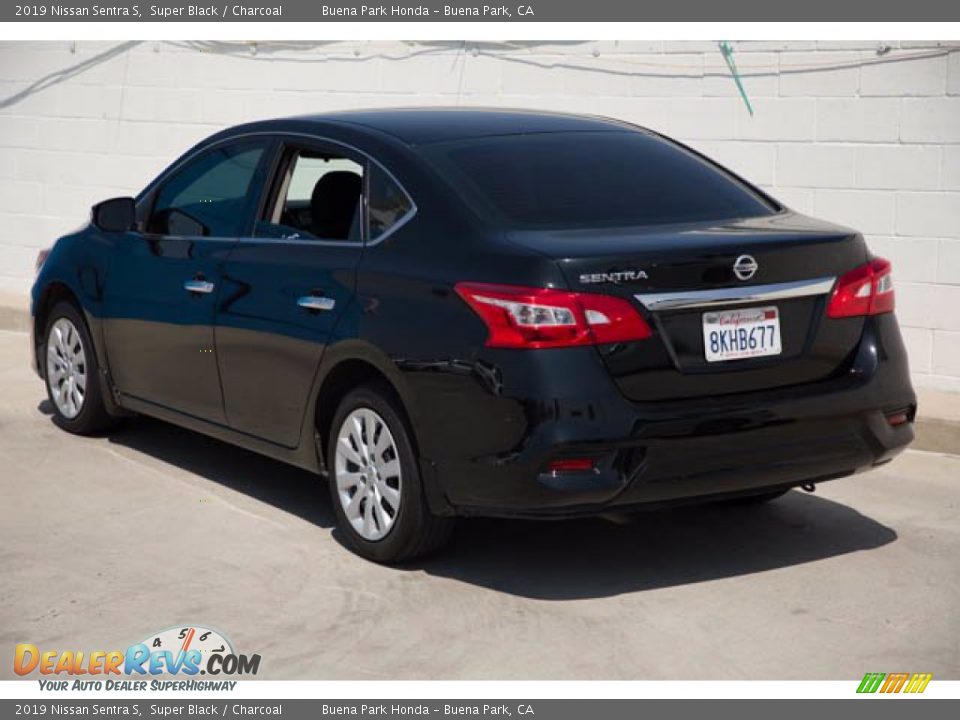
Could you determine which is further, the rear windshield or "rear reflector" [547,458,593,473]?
the rear windshield

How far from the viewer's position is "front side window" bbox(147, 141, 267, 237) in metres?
7.21

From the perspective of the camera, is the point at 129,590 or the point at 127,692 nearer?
the point at 127,692

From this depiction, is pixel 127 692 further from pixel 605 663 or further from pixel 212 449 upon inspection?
pixel 212 449

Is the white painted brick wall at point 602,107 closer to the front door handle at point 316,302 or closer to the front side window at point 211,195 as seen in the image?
the front side window at point 211,195

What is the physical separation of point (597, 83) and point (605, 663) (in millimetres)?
5650

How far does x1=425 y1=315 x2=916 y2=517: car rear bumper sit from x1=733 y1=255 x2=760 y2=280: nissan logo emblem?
15.8 inches

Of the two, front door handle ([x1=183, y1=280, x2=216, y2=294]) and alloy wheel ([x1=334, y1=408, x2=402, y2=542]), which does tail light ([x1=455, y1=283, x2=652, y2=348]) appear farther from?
front door handle ([x1=183, y1=280, x2=216, y2=294])

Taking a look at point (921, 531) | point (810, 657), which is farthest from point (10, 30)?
point (810, 657)

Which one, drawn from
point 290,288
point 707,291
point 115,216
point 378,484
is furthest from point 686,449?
point 115,216

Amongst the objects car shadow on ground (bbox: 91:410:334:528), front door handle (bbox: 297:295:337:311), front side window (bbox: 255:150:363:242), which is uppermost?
front side window (bbox: 255:150:363:242)

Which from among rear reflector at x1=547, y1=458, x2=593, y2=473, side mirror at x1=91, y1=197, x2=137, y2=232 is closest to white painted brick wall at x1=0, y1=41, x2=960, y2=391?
side mirror at x1=91, y1=197, x2=137, y2=232

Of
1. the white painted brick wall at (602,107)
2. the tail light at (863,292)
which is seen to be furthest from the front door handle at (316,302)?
the white painted brick wall at (602,107)

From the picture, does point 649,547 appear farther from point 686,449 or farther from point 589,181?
point 589,181

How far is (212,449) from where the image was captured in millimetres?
8398
